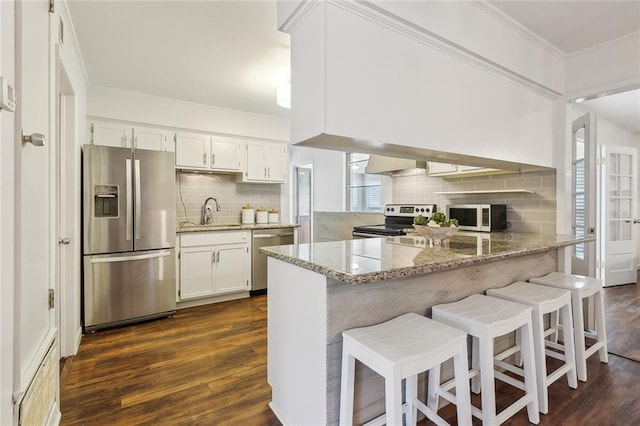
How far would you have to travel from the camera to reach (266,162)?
4.50 m

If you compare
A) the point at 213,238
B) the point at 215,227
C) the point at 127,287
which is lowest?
the point at 127,287

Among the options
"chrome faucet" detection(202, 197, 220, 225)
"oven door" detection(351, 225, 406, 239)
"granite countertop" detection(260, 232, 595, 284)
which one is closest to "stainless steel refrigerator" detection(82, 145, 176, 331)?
"chrome faucet" detection(202, 197, 220, 225)

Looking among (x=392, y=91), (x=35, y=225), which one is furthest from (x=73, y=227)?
(x=392, y=91)

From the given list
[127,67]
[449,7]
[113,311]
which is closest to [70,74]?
[127,67]

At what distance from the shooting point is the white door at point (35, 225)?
116 centimetres

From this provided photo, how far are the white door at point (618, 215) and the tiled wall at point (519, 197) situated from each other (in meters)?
2.52

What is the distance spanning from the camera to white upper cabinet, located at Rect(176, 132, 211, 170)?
3852 millimetres

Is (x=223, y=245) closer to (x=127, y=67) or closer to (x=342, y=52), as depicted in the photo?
(x=127, y=67)

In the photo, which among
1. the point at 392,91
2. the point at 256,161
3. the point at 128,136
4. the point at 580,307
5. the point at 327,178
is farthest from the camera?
the point at 327,178

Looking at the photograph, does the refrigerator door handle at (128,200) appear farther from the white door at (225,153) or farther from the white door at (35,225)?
the white door at (35,225)

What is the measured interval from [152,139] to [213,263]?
5.42 feet

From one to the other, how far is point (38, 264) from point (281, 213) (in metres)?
3.57

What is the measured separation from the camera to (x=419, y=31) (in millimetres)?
1769

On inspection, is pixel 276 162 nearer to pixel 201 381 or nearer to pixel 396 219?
pixel 396 219
